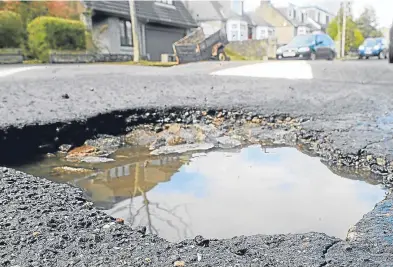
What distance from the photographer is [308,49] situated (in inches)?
798

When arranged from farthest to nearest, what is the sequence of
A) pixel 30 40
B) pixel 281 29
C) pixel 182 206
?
1. pixel 281 29
2. pixel 30 40
3. pixel 182 206

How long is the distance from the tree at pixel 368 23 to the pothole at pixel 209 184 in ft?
223

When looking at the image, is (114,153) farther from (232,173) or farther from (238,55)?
(238,55)

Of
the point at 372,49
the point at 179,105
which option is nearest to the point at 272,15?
the point at 372,49

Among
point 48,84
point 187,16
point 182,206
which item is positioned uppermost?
point 187,16

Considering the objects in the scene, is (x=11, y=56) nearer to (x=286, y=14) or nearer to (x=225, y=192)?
(x=225, y=192)

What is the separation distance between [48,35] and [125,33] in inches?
309

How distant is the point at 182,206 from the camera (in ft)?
10.6

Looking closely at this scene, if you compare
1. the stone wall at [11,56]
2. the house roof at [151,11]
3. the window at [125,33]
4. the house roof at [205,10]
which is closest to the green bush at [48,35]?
the stone wall at [11,56]

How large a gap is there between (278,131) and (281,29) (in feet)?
189

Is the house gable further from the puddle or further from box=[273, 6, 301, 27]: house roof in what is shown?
the puddle

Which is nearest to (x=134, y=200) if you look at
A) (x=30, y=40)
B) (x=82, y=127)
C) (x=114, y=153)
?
(x=114, y=153)

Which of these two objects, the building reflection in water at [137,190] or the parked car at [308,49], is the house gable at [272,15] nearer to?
the parked car at [308,49]

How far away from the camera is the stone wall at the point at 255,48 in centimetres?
3262
